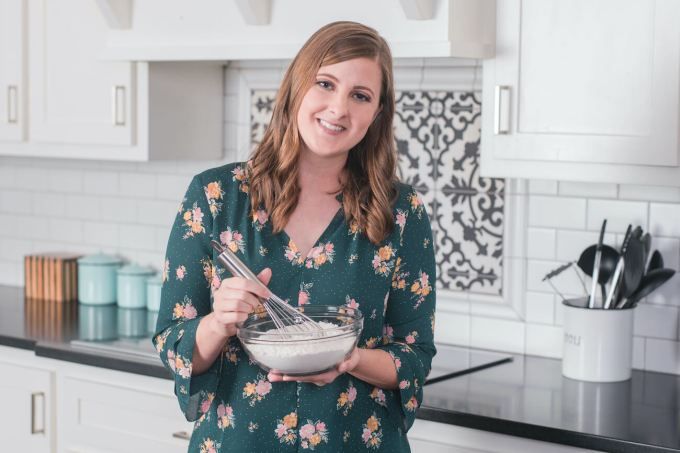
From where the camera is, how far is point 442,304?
10.7 ft

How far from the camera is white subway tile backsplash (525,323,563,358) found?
307 cm

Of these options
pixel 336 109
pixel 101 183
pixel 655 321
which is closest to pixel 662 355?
pixel 655 321

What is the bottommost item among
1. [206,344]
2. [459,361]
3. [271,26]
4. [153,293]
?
[459,361]

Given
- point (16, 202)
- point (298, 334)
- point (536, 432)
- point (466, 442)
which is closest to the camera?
point (298, 334)

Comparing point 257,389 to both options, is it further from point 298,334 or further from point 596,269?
point 596,269

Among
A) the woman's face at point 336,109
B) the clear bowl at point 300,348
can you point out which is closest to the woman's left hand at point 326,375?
the clear bowl at point 300,348

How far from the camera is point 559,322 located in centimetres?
307

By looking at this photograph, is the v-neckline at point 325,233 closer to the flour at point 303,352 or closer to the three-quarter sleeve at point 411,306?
the three-quarter sleeve at point 411,306

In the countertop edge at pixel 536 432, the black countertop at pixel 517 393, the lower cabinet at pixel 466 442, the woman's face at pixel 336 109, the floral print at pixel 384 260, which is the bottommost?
the lower cabinet at pixel 466 442

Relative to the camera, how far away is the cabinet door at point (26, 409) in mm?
3234

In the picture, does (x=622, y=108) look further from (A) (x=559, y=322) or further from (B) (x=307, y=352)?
(B) (x=307, y=352)

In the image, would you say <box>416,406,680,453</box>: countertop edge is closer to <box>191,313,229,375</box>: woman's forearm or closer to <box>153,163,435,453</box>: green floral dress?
<box>153,163,435,453</box>: green floral dress

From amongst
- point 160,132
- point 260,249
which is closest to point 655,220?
point 260,249

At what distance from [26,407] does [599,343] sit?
1.73m
